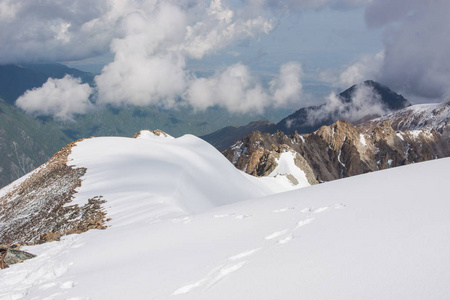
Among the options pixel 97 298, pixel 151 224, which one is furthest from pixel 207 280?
pixel 151 224

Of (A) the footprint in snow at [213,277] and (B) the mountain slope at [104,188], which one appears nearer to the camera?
(A) the footprint in snow at [213,277]

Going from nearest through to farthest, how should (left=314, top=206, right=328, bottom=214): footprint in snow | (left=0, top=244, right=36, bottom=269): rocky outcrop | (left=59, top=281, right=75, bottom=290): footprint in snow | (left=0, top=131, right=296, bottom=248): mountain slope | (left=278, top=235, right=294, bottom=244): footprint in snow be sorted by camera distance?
(left=59, top=281, right=75, bottom=290): footprint in snow
(left=278, top=235, right=294, bottom=244): footprint in snow
(left=0, top=244, right=36, bottom=269): rocky outcrop
(left=314, top=206, right=328, bottom=214): footprint in snow
(left=0, top=131, right=296, bottom=248): mountain slope

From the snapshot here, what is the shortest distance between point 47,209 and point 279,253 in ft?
69.6

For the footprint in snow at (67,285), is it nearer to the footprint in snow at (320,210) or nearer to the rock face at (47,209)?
the rock face at (47,209)

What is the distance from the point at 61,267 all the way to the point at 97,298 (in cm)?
395

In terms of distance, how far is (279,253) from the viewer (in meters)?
8.37

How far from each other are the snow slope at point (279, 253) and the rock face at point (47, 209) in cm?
312

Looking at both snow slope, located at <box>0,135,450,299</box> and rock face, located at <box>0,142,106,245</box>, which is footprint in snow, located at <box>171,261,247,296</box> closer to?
snow slope, located at <box>0,135,450,299</box>

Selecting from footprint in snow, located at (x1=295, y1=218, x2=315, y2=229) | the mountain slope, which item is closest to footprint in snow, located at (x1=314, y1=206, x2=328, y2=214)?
footprint in snow, located at (x1=295, y1=218, x2=315, y2=229)

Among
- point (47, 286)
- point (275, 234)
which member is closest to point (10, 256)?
point (47, 286)

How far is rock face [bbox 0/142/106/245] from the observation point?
1927 centimetres

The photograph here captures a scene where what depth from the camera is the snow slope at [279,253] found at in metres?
6.18

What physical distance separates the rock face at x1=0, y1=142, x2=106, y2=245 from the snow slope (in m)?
3.12

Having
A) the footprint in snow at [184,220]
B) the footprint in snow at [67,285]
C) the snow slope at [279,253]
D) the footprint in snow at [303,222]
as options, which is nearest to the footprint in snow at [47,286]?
the snow slope at [279,253]
